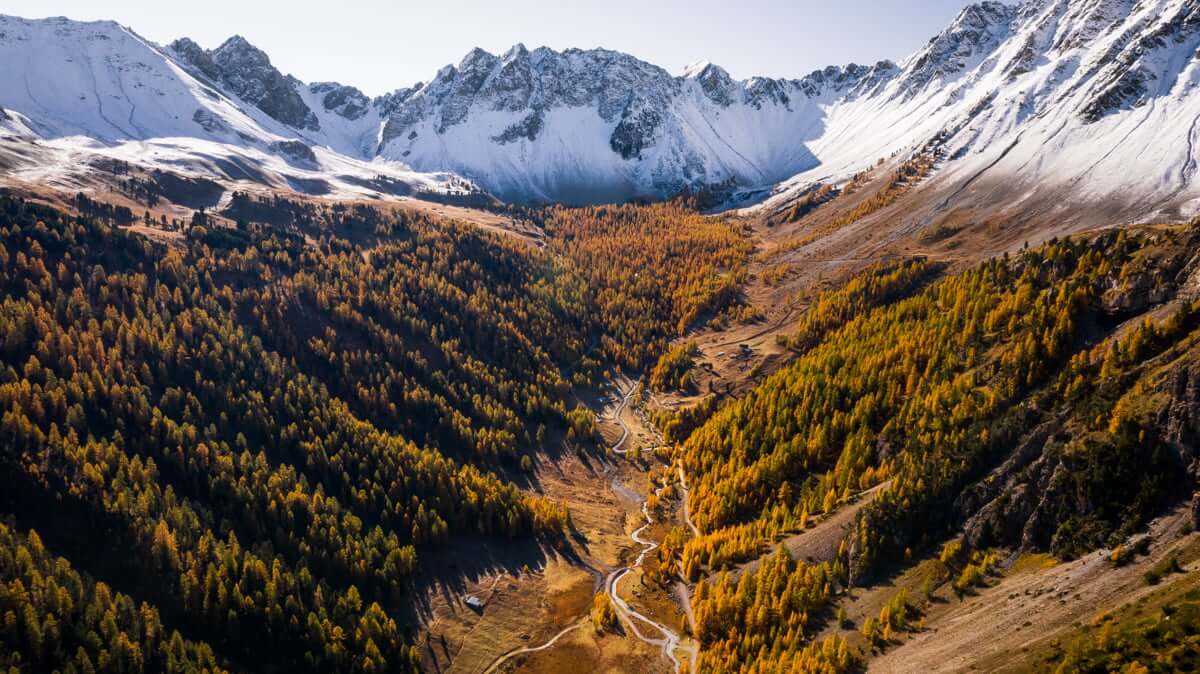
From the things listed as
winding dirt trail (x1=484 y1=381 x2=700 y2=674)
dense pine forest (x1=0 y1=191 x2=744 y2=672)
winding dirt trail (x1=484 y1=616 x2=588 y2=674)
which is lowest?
winding dirt trail (x1=484 y1=616 x2=588 y2=674)

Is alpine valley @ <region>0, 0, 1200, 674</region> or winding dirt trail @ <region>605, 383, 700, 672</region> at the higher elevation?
alpine valley @ <region>0, 0, 1200, 674</region>

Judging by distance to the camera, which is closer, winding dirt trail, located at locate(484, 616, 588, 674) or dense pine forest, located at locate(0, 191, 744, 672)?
dense pine forest, located at locate(0, 191, 744, 672)

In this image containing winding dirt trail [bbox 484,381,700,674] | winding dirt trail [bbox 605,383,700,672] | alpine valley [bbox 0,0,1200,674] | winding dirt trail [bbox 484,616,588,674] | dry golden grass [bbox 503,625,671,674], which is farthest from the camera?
winding dirt trail [bbox 484,616,588,674]

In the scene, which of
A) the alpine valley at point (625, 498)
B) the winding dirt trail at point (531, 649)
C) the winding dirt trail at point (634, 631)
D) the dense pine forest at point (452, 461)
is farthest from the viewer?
the winding dirt trail at point (531, 649)

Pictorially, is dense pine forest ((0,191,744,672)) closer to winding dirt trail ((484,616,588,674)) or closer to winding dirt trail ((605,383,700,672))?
winding dirt trail ((484,616,588,674))

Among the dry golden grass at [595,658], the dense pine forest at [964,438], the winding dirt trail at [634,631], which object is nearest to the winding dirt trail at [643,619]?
the winding dirt trail at [634,631]

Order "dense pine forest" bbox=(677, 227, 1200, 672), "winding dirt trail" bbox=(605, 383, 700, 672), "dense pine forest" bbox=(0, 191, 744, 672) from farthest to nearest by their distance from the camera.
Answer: "winding dirt trail" bbox=(605, 383, 700, 672), "dense pine forest" bbox=(0, 191, 744, 672), "dense pine forest" bbox=(677, 227, 1200, 672)

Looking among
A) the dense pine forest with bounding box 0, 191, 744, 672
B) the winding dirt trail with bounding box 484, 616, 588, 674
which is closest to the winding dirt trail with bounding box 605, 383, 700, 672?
the winding dirt trail with bounding box 484, 616, 588, 674

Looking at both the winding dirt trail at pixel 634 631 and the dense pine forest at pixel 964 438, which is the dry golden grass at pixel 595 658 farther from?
the dense pine forest at pixel 964 438

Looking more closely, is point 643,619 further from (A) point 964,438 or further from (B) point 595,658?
(A) point 964,438

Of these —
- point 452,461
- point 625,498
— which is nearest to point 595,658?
point 625,498

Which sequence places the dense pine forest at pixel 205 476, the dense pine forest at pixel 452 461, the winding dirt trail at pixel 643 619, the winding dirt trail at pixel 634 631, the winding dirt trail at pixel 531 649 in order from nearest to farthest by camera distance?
the dense pine forest at pixel 452 461 < the dense pine forest at pixel 205 476 < the winding dirt trail at pixel 634 631 < the winding dirt trail at pixel 643 619 < the winding dirt trail at pixel 531 649
